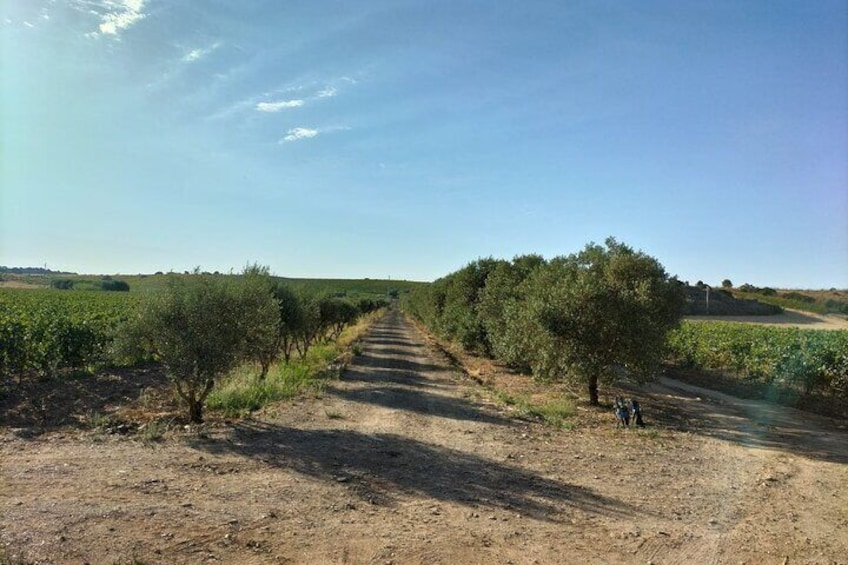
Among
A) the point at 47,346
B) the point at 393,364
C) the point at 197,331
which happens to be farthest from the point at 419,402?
the point at 47,346

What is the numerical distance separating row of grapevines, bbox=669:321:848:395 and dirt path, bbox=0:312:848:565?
5965mm

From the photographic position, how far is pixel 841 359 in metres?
20.6

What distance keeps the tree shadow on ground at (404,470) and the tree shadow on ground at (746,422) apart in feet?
25.0

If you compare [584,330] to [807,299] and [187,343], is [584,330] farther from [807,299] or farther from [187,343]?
[807,299]

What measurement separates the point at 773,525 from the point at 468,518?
4853 mm

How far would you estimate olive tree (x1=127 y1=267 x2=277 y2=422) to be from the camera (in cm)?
1422

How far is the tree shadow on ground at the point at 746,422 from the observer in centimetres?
1440

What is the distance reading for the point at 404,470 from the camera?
36.4ft

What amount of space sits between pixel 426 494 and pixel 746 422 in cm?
1341

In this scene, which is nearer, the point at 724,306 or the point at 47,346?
the point at 47,346

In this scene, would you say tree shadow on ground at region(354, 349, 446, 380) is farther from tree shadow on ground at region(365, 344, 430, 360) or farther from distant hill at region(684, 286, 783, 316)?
distant hill at region(684, 286, 783, 316)

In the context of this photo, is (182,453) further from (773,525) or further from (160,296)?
(773,525)

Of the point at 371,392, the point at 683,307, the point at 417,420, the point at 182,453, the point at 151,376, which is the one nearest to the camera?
the point at 182,453

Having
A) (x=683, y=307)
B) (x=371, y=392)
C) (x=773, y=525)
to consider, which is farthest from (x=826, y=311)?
(x=773, y=525)
